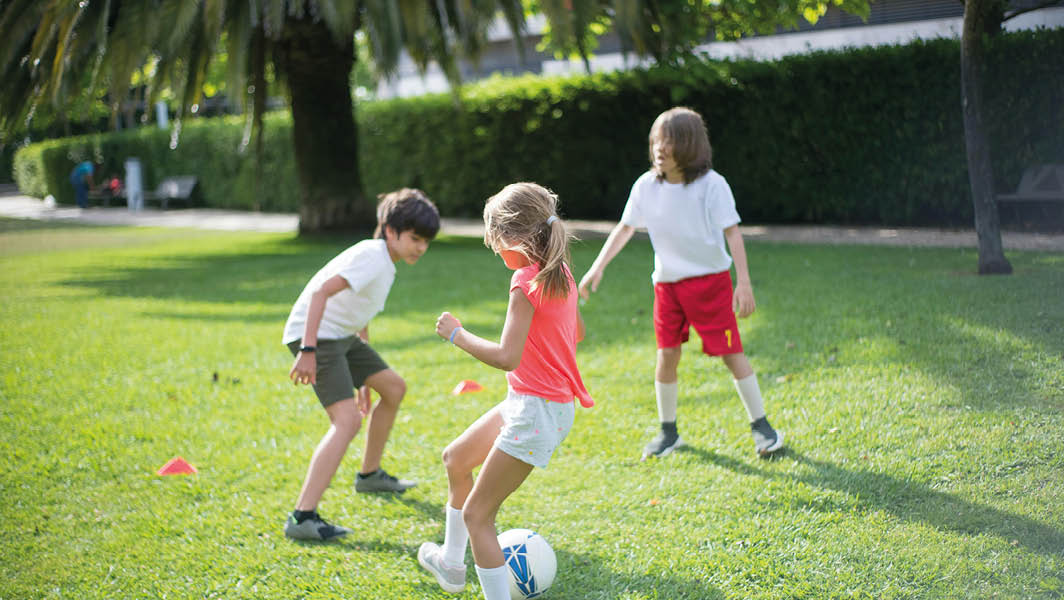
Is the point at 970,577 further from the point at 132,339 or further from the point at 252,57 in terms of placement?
the point at 252,57

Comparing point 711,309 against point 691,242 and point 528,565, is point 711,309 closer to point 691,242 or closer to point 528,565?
point 691,242

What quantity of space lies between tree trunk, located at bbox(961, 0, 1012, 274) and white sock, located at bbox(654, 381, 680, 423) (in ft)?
17.4

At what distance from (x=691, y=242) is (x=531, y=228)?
1789mm

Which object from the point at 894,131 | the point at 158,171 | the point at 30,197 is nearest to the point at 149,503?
the point at 894,131

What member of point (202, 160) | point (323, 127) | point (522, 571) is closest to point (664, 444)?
point (522, 571)

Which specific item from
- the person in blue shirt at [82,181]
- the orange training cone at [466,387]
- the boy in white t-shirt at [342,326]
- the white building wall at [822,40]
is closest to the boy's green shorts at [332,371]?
the boy in white t-shirt at [342,326]

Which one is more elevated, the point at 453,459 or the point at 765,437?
the point at 453,459

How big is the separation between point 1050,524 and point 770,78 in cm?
1230

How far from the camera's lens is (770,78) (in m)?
14.8

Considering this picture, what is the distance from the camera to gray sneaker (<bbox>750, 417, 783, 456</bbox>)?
459 cm

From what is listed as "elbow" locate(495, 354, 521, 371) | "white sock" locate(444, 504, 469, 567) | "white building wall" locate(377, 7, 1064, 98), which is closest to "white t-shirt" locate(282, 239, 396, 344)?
"white sock" locate(444, 504, 469, 567)

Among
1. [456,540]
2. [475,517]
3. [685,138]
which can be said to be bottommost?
[456,540]

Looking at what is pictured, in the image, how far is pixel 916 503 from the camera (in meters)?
3.86

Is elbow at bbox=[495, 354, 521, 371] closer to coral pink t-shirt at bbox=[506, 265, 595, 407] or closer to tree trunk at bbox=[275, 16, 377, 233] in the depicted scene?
coral pink t-shirt at bbox=[506, 265, 595, 407]
